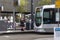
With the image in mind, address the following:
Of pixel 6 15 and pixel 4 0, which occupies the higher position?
pixel 4 0

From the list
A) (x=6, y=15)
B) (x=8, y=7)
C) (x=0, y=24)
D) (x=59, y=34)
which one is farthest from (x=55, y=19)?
(x=8, y=7)

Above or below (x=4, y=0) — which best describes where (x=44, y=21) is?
below

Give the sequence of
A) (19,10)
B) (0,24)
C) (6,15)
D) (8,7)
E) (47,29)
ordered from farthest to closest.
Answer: (8,7)
(19,10)
(6,15)
(0,24)
(47,29)

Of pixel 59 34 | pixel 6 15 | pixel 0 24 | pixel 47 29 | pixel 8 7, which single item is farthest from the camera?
pixel 8 7

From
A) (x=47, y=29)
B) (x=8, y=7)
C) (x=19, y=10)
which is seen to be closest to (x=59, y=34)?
(x=47, y=29)

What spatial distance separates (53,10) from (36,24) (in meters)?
2.28

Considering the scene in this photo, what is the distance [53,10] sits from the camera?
2320 cm

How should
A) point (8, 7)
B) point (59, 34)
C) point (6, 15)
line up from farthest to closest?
point (8, 7), point (6, 15), point (59, 34)

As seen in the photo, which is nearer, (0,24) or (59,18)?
(59,18)

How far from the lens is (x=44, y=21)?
909 inches

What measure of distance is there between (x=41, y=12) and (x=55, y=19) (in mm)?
1681

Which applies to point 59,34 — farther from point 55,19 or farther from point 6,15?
point 6,15

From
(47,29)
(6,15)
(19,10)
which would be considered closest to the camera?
(47,29)

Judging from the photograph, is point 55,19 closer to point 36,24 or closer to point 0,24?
point 36,24
